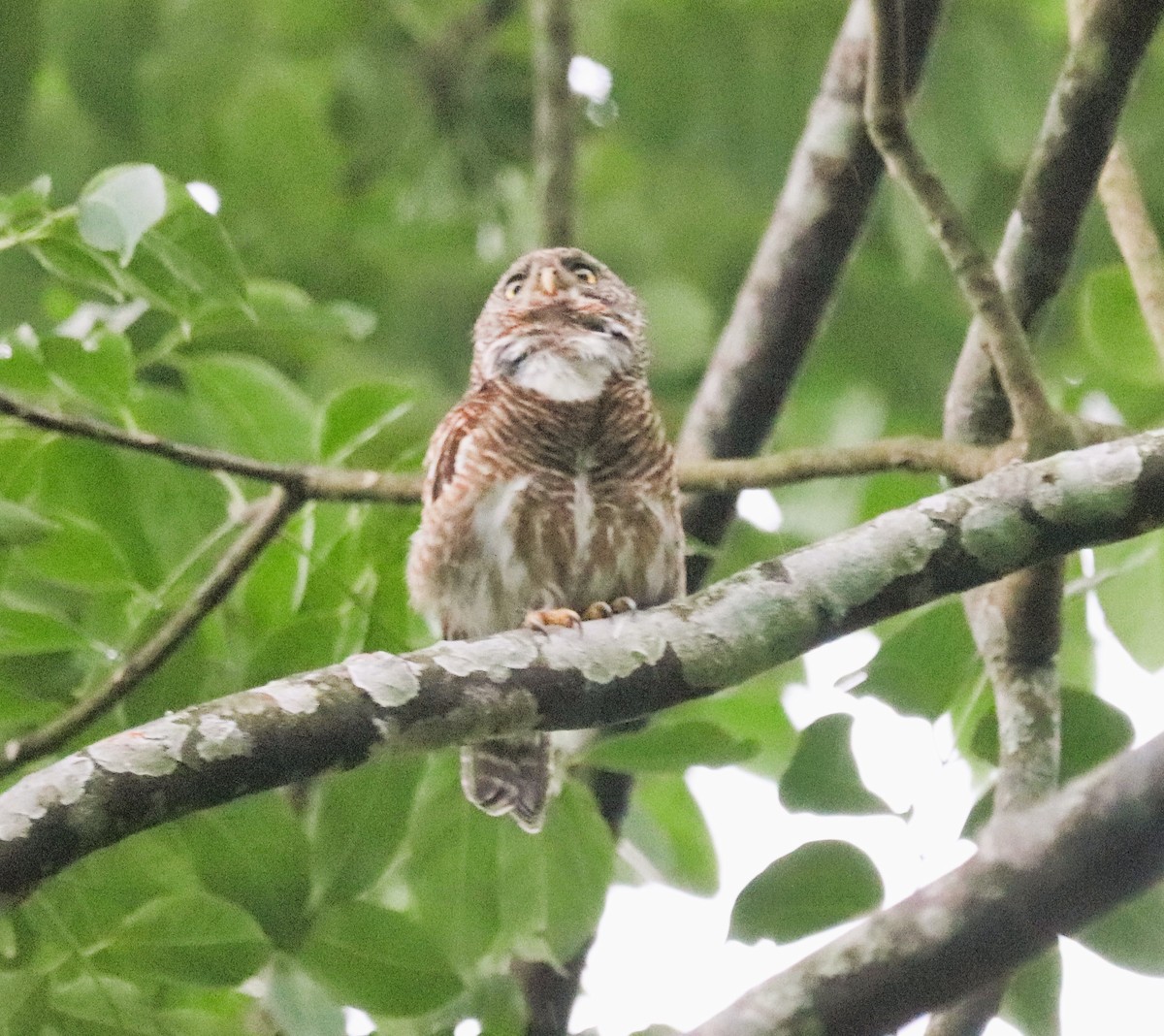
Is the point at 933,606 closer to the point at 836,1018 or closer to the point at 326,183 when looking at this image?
the point at 836,1018

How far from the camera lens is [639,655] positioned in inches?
98.4

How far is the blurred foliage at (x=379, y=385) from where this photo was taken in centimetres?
275

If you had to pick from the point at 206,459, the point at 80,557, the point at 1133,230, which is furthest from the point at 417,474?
the point at 1133,230

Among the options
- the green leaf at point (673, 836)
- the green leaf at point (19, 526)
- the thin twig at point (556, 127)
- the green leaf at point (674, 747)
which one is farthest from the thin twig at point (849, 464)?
the green leaf at point (19, 526)

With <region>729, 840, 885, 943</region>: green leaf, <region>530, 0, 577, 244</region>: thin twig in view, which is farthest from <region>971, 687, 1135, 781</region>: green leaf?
<region>530, 0, 577, 244</region>: thin twig

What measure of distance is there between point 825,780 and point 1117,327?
50.2 inches

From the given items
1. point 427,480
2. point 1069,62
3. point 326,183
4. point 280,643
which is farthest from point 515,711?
point 326,183

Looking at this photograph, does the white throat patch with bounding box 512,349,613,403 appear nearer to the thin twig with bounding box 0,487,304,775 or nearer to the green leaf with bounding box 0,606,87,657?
the thin twig with bounding box 0,487,304,775

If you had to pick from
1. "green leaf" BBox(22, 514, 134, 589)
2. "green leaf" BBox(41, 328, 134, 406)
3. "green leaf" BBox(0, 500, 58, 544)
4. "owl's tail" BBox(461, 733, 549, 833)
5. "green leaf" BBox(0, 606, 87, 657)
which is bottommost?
"owl's tail" BBox(461, 733, 549, 833)

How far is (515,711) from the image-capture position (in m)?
2.39

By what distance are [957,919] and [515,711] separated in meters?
0.87

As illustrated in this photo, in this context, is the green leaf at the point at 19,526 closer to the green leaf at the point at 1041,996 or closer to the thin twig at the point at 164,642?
the thin twig at the point at 164,642

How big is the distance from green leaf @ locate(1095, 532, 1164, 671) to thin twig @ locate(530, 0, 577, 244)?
78.0 inches

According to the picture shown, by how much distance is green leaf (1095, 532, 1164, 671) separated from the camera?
312cm
